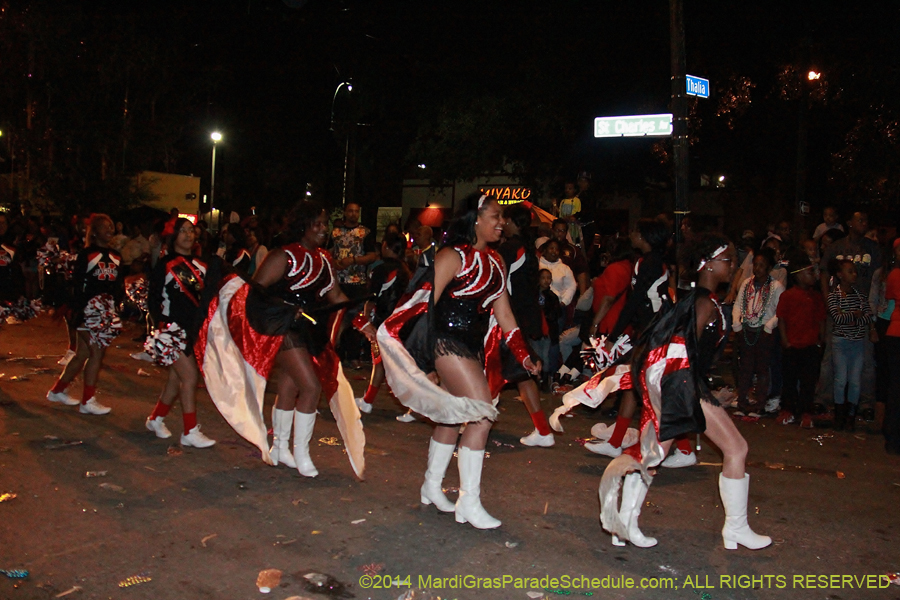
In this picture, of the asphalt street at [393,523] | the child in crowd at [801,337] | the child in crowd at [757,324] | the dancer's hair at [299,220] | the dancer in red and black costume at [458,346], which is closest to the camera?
the asphalt street at [393,523]

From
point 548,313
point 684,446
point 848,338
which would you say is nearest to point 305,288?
point 684,446

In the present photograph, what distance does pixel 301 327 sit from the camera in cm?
622

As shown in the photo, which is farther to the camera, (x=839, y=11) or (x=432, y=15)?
(x=432, y=15)

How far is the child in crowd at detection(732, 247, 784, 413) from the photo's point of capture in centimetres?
945

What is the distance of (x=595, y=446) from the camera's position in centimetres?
723

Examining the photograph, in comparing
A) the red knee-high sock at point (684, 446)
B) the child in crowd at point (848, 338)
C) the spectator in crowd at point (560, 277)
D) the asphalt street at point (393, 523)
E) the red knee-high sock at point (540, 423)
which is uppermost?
the spectator in crowd at point (560, 277)

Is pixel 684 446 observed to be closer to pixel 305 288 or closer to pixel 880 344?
pixel 880 344

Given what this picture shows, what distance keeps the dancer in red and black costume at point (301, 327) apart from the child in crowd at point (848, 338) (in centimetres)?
543

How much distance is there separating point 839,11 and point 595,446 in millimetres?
15203

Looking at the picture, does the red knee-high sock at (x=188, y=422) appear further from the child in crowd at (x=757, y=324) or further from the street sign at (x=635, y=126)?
the street sign at (x=635, y=126)

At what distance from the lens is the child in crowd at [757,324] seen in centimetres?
945

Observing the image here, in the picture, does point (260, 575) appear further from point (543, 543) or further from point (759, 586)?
point (759, 586)

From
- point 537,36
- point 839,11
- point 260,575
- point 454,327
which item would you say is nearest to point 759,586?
point 454,327

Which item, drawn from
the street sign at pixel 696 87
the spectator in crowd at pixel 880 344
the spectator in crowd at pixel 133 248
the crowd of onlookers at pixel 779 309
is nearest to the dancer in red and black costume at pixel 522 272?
the crowd of onlookers at pixel 779 309
